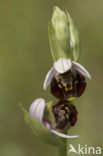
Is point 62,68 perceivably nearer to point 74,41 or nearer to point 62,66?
point 62,66

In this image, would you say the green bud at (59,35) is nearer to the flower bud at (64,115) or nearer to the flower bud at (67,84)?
the flower bud at (67,84)

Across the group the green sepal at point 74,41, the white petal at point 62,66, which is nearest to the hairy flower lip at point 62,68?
the white petal at point 62,66

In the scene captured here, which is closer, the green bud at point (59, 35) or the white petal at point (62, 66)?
the white petal at point (62, 66)

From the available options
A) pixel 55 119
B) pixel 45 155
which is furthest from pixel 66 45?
pixel 45 155

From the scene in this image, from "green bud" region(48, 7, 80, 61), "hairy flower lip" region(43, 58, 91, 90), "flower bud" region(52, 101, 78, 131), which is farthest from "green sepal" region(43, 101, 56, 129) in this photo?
"green bud" region(48, 7, 80, 61)

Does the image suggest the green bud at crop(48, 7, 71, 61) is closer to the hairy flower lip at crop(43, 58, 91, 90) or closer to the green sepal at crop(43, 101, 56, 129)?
the hairy flower lip at crop(43, 58, 91, 90)
